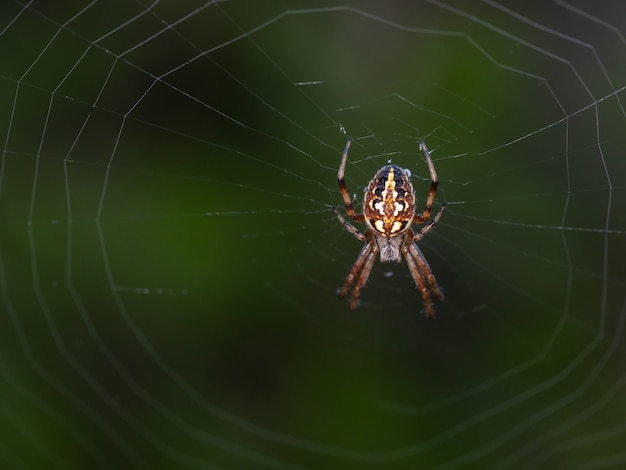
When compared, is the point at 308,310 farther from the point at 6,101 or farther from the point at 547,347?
the point at 6,101

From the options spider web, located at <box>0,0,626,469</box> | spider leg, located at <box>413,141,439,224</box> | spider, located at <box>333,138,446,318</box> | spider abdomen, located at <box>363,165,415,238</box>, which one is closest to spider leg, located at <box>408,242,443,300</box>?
spider, located at <box>333,138,446,318</box>

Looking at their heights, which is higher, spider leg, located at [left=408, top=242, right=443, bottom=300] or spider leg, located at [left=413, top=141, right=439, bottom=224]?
spider leg, located at [left=408, top=242, right=443, bottom=300]

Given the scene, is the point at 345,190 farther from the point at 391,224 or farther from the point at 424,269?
the point at 424,269

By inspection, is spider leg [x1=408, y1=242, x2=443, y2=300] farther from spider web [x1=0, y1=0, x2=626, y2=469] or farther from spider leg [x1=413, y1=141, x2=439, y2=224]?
spider leg [x1=413, y1=141, x2=439, y2=224]

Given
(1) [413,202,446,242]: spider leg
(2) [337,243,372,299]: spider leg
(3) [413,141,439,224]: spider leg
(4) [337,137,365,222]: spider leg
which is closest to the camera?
(3) [413,141,439,224]: spider leg

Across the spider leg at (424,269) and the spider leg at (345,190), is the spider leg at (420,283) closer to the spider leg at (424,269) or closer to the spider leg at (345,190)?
the spider leg at (424,269)

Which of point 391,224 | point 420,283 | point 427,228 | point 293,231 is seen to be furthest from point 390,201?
point 420,283

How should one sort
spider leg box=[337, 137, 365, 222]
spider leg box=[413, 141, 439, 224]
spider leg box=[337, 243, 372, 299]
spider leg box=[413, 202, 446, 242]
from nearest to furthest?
spider leg box=[413, 141, 439, 224], spider leg box=[337, 137, 365, 222], spider leg box=[413, 202, 446, 242], spider leg box=[337, 243, 372, 299]
